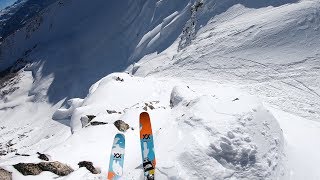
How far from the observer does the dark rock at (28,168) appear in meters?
14.0

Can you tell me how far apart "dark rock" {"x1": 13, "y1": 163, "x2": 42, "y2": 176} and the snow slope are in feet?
0.72

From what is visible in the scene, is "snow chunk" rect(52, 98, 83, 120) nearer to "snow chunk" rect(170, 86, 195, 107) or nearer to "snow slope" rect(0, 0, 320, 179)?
"snow slope" rect(0, 0, 320, 179)

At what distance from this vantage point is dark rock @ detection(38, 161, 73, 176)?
14.3 meters

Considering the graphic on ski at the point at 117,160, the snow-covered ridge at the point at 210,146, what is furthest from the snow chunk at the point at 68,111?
the graphic on ski at the point at 117,160

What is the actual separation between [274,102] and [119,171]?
17031 mm

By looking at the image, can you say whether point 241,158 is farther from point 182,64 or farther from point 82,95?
point 82,95

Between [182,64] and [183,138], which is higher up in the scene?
[183,138]

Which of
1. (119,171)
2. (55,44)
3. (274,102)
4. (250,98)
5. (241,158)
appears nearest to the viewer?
(241,158)

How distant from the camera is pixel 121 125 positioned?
20.7m

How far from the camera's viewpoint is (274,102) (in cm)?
2722

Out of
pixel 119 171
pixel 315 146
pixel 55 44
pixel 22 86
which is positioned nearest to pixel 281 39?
pixel 315 146

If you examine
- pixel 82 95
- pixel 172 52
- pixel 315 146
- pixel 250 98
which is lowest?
pixel 82 95

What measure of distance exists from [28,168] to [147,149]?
466 cm

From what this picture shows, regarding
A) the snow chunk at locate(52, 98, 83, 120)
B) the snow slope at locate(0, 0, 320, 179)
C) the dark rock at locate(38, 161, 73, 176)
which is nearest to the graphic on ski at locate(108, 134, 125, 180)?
the snow slope at locate(0, 0, 320, 179)
